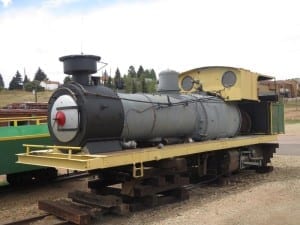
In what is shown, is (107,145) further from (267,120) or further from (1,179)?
(1,179)

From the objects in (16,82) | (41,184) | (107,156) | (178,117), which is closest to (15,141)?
(41,184)

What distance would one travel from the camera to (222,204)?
884cm

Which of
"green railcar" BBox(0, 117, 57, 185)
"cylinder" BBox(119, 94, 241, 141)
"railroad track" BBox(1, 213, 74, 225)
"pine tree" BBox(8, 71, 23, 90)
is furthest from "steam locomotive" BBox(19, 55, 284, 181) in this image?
"pine tree" BBox(8, 71, 23, 90)

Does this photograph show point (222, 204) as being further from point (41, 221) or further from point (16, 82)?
point (16, 82)

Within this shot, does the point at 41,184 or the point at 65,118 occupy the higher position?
the point at 65,118

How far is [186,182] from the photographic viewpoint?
376 inches

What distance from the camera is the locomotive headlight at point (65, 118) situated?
7941 millimetres

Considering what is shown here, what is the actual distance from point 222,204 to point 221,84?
13.4ft

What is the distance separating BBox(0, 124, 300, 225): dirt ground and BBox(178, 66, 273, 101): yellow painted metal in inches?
84.8

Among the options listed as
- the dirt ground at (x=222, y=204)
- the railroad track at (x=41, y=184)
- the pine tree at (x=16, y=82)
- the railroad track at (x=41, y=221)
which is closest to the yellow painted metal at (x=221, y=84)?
the dirt ground at (x=222, y=204)

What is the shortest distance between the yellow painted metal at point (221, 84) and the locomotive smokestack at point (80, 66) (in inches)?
180

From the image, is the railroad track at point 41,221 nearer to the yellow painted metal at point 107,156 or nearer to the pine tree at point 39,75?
the yellow painted metal at point 107,156

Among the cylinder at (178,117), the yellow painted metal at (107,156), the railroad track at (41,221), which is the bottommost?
the railroad track at (41,221)

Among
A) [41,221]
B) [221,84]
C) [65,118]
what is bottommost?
[41,221]
